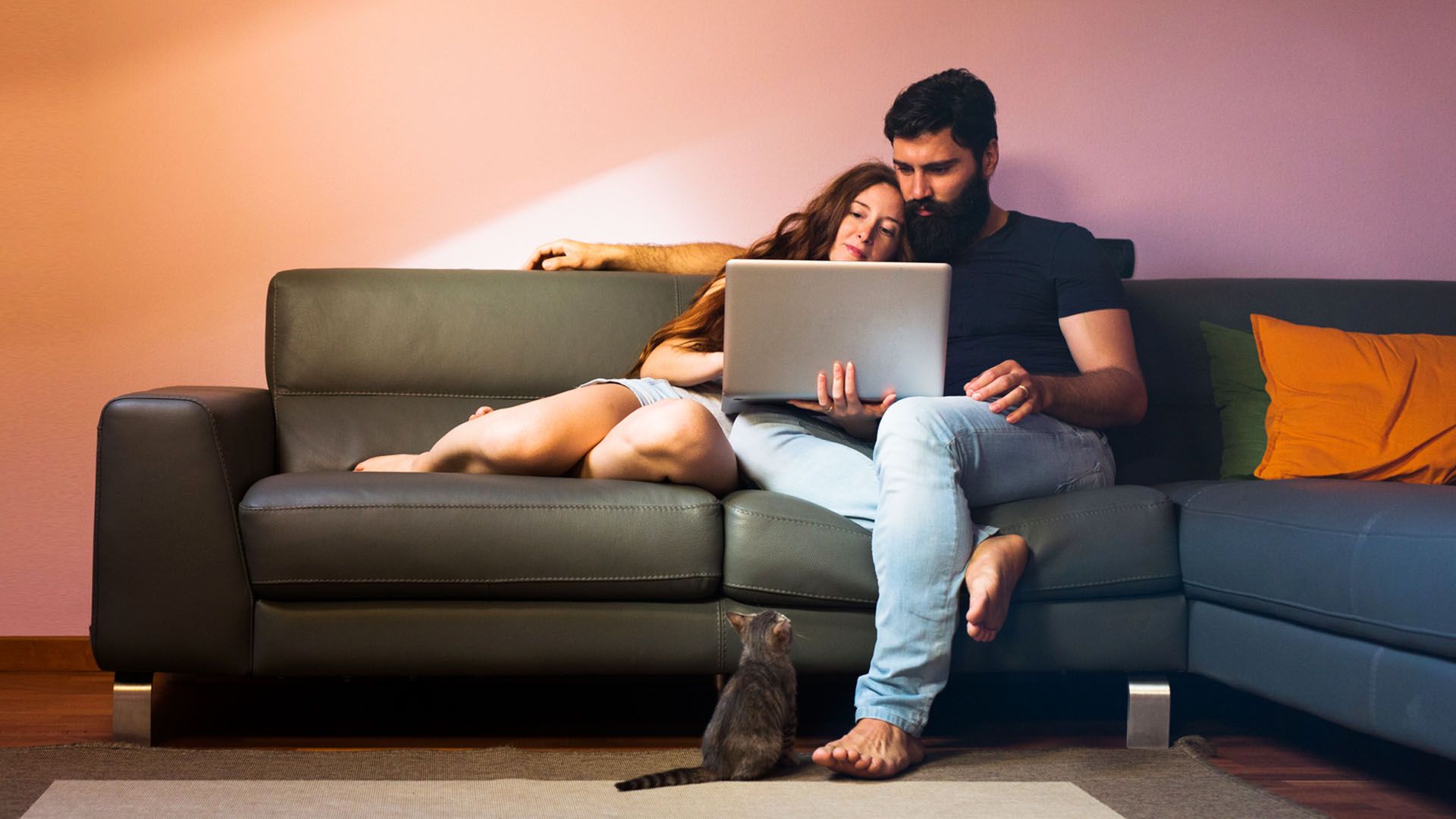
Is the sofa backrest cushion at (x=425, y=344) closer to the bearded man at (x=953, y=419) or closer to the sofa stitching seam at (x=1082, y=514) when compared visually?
the bearded man at (x=953, y=419)

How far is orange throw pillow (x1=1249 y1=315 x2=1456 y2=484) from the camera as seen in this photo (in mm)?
2148

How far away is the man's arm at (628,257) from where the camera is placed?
263cm

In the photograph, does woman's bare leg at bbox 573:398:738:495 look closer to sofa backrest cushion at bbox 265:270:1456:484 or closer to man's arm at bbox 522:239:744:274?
sofa backrest cushion at bbox 265:270:1456:484

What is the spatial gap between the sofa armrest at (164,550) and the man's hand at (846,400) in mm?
940

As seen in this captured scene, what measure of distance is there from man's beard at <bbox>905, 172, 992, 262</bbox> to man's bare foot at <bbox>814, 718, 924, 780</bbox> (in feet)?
3.34

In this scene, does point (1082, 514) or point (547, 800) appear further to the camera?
point (1082, 514)

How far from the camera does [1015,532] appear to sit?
5.99ft

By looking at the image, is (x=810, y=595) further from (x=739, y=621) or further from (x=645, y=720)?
(x=645, y=720)

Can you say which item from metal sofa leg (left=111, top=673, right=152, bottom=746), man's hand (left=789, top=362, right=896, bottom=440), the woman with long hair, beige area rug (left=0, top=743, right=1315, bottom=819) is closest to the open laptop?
man's hand (left=789, top=362, right=896, bottom=440)

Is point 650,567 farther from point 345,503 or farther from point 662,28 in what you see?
point 662,28

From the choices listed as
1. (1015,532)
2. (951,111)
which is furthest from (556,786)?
(951,111)

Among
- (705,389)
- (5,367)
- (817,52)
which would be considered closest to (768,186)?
(817,52)

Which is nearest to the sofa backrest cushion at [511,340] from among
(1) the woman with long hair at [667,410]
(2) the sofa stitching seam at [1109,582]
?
(1) the woman with long hair at [667,410]

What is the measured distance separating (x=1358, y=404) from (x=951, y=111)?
0.97m
